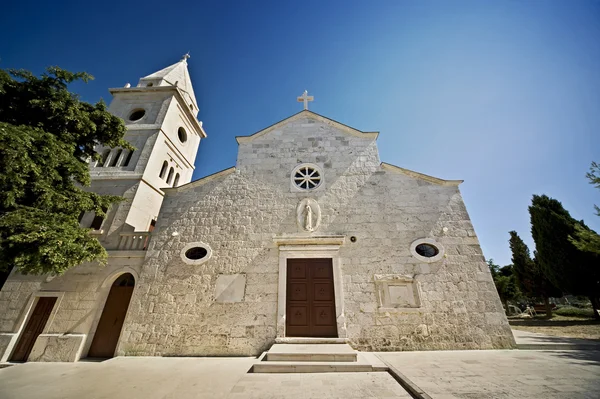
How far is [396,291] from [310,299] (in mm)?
2752

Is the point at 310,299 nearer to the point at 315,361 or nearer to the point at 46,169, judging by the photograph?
the point at 315,361

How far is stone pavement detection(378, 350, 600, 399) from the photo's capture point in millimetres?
3600

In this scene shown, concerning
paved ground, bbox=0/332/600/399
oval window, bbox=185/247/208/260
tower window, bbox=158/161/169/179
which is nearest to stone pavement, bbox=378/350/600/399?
paved ground, bbox=0/332/600/399

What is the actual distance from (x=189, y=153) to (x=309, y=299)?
12.6 metres

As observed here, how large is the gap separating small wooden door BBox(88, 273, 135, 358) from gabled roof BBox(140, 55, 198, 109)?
12146mm

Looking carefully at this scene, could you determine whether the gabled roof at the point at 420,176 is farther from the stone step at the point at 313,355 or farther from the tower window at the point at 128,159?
the tower window at the point at 128,159

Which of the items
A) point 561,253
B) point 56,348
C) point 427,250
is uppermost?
point 561,253

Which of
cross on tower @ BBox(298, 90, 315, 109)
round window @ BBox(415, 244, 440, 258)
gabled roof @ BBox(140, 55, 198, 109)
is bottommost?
round window @ BBox(415, 244, 440, 258)

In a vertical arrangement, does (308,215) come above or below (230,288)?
above

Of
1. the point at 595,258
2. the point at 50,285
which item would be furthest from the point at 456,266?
the point at 595,258

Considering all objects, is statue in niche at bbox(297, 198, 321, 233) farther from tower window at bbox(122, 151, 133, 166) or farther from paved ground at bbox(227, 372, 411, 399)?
tower window at bbox(122, 151, 133, 166)

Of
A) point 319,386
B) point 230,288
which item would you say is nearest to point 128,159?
point 230,288

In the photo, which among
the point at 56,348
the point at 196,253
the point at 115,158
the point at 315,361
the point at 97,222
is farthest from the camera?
the point at 115,158

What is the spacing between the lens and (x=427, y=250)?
788 cm
